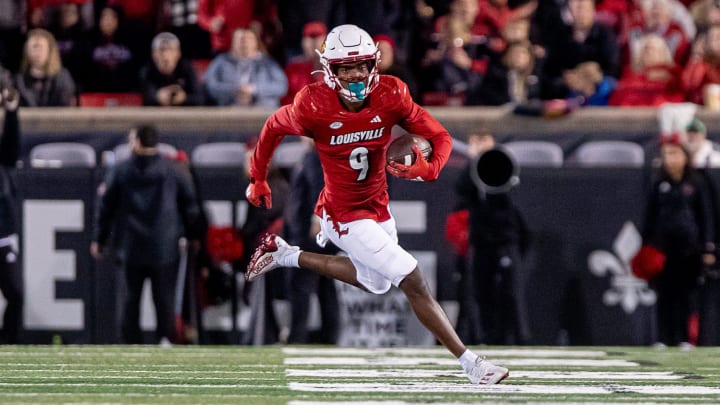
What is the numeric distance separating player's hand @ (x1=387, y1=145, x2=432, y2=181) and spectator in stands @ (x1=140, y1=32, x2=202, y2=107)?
16.2 ft

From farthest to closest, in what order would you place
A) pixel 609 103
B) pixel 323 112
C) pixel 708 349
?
pixel 609 103, pixel 708 349, pixel 323 112

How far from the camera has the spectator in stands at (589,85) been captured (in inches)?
469

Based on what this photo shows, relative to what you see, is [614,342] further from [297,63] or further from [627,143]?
[297,63]

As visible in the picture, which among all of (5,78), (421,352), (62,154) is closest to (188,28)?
(5,78)

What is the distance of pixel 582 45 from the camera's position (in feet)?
40.8

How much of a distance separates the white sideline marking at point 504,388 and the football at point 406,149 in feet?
3.49

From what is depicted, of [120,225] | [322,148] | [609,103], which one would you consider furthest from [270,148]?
[609,103]

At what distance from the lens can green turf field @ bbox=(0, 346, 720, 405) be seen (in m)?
6.62

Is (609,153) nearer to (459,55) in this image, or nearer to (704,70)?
(704,70)

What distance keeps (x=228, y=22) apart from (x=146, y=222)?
2627mm

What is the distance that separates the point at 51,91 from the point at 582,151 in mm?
4097

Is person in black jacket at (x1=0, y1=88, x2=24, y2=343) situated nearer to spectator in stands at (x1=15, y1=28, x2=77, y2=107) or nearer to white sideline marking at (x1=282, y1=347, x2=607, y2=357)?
spectator in stands at (x1=15, y1=28, x2=77, y2=107)

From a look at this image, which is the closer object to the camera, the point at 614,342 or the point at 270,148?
the point at 270,148

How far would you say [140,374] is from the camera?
305 inches
